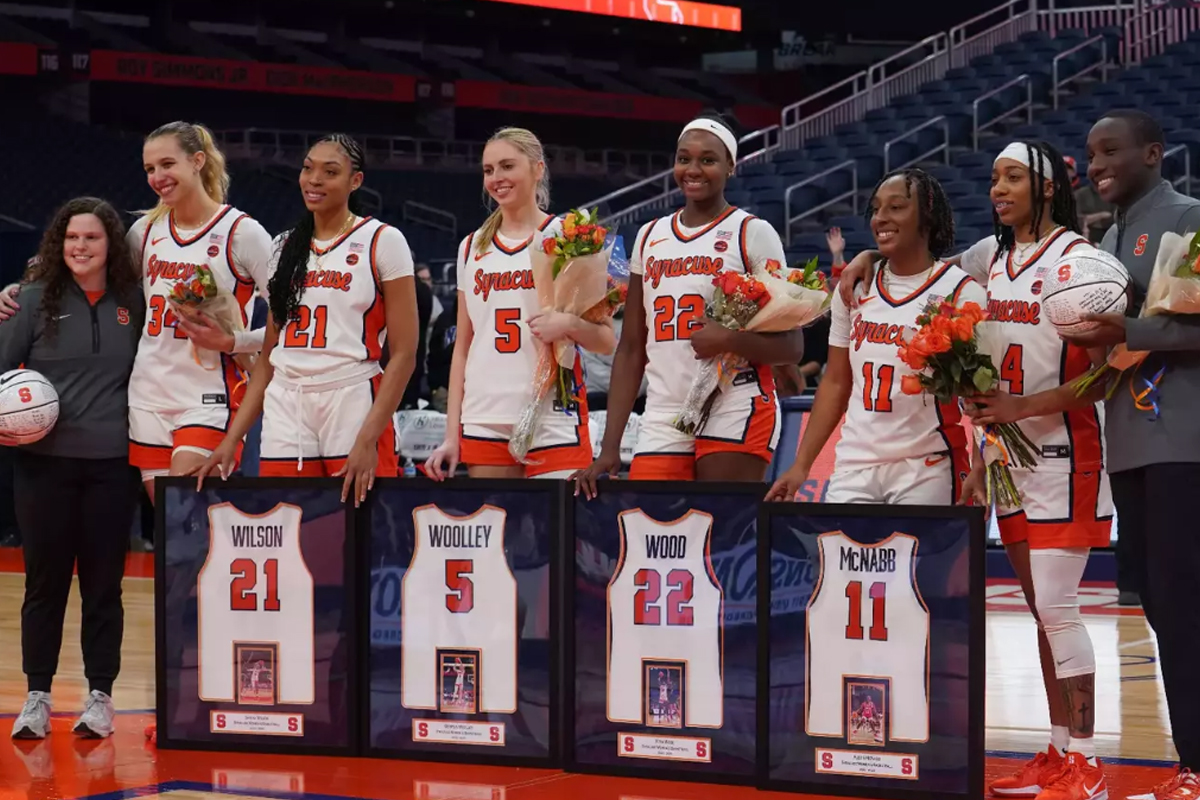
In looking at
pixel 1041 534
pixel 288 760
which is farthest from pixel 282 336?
pixel 1041 534

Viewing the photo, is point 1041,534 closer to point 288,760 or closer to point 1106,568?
point 288,760

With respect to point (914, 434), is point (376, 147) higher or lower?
higher

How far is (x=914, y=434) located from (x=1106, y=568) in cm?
537

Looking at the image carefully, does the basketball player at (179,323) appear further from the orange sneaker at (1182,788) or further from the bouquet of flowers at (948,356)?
the orange sneaker at (1182,788)

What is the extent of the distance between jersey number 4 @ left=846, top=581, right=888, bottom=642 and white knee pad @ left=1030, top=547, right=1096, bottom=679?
0.36 metres

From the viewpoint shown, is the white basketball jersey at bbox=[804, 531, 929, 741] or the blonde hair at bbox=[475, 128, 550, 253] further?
the blonde hair at bbox=[475, 128, 550, 253]

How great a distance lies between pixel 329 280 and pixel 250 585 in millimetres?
888

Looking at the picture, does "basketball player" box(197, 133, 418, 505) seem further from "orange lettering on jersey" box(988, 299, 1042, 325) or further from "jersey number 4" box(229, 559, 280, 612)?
"orange lettering on jersey" box(988, 299, 1042, 325)

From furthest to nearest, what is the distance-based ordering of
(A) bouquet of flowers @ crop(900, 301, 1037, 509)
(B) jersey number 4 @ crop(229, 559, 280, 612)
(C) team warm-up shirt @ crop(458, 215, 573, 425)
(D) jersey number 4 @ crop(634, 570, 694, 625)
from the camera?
(B) jersey number 4 @ crop(229, 559, 280, 612) → (C) team warm-up shirt @ crop(458, 215, 573, 425) → (D) jersey number 4 @ crop(634, 570, 694, 625) → (A) bouquet of flowers @ crop(900, 301, 1037, 509)

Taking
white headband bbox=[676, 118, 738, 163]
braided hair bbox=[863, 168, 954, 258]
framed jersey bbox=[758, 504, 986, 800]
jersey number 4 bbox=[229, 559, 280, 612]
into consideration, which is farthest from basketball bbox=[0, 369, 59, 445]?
braided hair bbox=[863, 168, 954, 258]

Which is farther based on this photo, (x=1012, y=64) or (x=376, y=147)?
(x=376, y=147)

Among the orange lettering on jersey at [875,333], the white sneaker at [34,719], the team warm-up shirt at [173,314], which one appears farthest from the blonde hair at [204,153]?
the orange lettering on jersey at [875,333]

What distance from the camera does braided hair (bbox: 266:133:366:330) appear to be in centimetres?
442

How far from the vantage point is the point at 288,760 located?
4.35 metres
